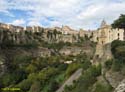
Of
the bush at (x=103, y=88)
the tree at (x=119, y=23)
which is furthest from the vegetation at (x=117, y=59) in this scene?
the tree at (x=119, y=23)

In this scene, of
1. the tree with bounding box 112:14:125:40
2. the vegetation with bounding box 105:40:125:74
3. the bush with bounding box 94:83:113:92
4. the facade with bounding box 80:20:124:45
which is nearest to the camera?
the bush with bounding box 94:83:113:92

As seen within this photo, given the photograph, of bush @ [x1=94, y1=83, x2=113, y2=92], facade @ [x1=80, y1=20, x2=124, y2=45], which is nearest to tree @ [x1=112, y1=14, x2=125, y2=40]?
facade @ [x1=80, y1=20, x2=124, y2=45]

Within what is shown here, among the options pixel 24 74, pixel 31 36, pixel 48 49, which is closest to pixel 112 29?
pixel 24 74

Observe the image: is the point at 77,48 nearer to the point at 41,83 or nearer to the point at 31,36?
the point at 31,36

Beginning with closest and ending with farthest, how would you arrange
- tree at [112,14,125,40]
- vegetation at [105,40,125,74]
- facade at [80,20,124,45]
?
1. vegetation at [105,40,125,74]
2. facade at [80,20,124,45]
3. tree at [112,14,125,40]

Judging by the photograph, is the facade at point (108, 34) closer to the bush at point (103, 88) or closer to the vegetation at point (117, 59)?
the vegetation at point (117, 59)

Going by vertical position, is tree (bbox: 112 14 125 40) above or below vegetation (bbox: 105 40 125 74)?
above

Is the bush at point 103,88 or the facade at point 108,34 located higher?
the facade at point 108,34

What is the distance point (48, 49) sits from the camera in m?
90.8

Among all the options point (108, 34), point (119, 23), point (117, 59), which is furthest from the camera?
point (108, 34)

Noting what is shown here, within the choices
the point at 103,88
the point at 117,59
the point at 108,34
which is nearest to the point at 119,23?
the point at 108,34

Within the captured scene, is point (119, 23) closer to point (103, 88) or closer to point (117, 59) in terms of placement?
point (117, 59)

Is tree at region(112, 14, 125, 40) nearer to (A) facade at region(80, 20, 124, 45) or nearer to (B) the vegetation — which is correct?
(A) facade at region(80, 20, 124, 45)

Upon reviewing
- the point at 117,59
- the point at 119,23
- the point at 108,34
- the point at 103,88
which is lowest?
the point at 103,88
